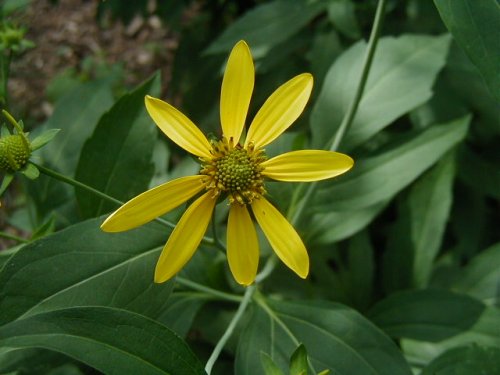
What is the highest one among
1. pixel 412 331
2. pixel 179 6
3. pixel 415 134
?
pixel 179 6

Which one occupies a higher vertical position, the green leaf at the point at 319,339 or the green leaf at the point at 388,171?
the green leaf at the point at 388,171

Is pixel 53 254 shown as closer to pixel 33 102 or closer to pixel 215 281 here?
pixel 215 281

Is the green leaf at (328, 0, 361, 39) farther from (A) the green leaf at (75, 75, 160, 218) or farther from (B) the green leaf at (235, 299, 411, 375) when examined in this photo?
(B) the green leaf at (235, 299, 411, 375)

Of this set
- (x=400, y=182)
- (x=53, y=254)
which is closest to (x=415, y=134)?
(x=400, y=182)

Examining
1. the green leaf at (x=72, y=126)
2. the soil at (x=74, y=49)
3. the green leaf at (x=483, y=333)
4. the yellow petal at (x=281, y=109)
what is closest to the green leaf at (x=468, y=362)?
the green leaf at (x=483, y=333)

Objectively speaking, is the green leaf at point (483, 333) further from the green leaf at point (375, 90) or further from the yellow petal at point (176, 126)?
the yellow petal at point (176, 126)

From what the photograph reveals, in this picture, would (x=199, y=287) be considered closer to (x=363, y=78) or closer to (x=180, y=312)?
(x=180, y=312)
